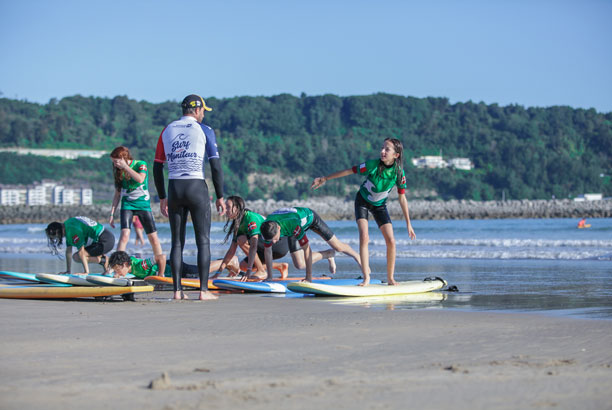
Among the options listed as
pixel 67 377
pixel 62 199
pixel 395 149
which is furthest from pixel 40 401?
pixel 62 199

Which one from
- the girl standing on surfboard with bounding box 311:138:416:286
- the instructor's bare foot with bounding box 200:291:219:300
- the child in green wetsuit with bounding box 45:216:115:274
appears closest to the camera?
the instructor's bare foot with bounding box 200:291:219:300

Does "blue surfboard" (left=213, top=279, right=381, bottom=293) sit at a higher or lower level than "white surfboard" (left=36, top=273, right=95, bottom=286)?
lower

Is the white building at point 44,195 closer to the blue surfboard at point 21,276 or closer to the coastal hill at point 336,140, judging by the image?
the coastal hill at point 336,140

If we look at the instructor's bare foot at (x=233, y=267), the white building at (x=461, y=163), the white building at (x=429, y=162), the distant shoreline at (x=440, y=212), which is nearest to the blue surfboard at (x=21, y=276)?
the instructor's bare foot at (x=233, y=267)

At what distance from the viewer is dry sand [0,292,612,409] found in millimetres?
3453

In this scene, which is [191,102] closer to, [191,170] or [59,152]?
[191,170]

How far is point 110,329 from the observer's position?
5.59 metres

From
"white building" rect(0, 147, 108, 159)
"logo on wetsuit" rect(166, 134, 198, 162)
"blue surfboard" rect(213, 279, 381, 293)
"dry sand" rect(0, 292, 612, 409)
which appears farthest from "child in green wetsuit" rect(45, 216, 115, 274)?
"white building" rect(0, 147, 108, 159)

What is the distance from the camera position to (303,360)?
431cm

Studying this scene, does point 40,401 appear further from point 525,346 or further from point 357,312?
point 357,312

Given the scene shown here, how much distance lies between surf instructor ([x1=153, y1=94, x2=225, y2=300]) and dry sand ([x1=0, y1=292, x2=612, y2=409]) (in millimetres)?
1235

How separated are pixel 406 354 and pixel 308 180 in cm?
12536

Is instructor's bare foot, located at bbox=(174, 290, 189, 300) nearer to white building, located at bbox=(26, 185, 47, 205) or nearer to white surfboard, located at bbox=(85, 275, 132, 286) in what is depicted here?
white surfboard, located at bbox=(85, 275, 132, 286)

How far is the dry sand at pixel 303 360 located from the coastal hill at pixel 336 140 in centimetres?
10046
